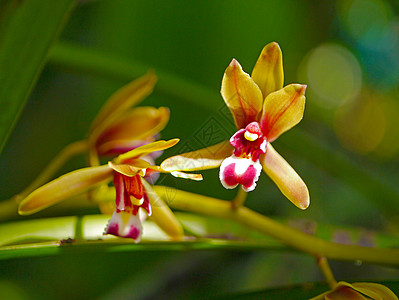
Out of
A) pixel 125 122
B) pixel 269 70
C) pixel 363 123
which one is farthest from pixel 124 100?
pixel 363 123

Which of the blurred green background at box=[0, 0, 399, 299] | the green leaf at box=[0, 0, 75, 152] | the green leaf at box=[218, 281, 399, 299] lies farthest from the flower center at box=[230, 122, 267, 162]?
the blurred green background at box=[0, 0, 399, 299]

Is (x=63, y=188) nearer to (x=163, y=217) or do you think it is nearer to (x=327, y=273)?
(x=163, y=217)

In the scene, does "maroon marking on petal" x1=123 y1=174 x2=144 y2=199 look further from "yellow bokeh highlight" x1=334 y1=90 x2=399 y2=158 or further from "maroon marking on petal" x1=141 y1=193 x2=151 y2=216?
"yellow bokeh highlight" x1=334 y1=90 x2=399 y2=158

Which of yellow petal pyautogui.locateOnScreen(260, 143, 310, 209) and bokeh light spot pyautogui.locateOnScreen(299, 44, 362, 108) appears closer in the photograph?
yellow petal pyautogui.locateOnScreen(260, 143, 310, 209)

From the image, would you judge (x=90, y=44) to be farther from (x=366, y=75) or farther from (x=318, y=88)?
(x=366, y=75)

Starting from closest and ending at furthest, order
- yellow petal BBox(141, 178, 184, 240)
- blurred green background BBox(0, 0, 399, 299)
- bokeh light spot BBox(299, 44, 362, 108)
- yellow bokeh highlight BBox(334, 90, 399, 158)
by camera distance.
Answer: yellow petal BBox(141, 178, 184, 240) → blurred green background BBox(0, 0, 399, 299) → yellow bokeh highlight BBox(334, 90, 399, 158) → bokeh light spot BBox(299, 44, 362, 108)

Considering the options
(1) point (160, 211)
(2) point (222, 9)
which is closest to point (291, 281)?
(1) point (160, 211)

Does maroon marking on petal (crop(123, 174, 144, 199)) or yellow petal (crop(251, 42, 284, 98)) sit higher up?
yellow petal (crop(251, 42, 284, 98))
